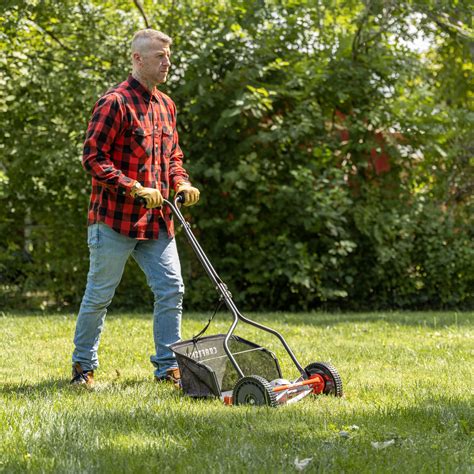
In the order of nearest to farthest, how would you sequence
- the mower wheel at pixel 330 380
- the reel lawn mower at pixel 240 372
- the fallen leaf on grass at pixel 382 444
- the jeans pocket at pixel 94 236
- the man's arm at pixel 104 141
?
the fallen leaf on grass at pixel 382 444, the reel lawn mower at pixel 240 372, the mower wheel at pixel 330 380, the man's arm at pixel 104 141, the jeans pocket at pixel 94 236

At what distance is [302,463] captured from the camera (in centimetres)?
300

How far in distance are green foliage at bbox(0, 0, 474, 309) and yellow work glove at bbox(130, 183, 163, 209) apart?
515 centimetres

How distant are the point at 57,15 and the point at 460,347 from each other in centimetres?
651

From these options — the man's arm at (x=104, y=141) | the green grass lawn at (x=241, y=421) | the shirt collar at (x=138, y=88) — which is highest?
the shirt collar at (x=138, y=88)

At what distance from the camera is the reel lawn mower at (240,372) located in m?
4.03

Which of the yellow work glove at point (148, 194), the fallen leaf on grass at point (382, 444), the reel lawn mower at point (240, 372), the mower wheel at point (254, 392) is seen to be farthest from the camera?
the yellow work glove at point (148, 194)

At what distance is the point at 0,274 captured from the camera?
34.5ft

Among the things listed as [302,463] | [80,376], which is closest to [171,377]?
[80,376]

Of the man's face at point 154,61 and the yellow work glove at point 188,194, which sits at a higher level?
the man's face at point 154,61

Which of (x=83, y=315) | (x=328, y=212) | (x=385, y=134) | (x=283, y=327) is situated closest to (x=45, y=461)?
(x=83, y=315)

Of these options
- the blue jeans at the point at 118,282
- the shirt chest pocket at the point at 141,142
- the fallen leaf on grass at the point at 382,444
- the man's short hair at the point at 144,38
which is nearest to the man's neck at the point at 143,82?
the man's short hair at the point at 144,38

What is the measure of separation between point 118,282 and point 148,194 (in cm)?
71

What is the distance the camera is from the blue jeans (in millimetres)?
4688

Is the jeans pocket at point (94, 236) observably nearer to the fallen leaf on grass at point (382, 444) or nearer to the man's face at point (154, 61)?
the man's face at point (154, 61)
